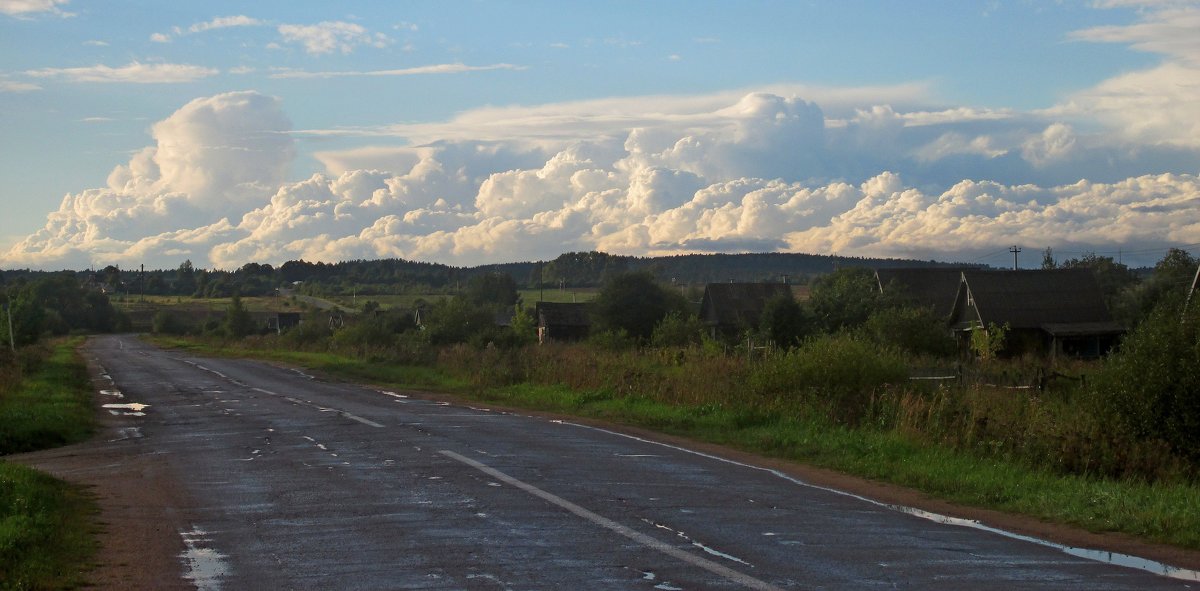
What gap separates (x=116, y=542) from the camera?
32.6 ft

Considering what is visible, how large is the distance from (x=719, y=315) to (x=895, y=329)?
3055 cm

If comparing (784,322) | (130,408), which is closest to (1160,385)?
(130,408)

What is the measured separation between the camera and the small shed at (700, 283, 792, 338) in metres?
75.2

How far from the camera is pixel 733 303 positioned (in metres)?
77.9

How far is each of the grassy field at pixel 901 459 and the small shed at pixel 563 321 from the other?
197ft

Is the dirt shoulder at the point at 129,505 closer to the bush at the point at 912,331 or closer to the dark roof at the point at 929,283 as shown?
the bush at the point at 912,331

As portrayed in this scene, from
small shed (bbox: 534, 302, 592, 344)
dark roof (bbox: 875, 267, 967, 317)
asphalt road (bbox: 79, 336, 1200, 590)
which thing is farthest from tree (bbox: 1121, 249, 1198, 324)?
asphalt road (bbox: 79, 336, 1200, 590)

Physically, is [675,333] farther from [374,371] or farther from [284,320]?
[284,320]

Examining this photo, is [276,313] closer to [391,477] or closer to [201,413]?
[201,413]

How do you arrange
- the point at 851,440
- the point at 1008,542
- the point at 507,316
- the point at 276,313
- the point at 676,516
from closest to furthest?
the point at 1008,542
the point at 676,516
the point at 851,440
the point at 507,316
the point at 276,313

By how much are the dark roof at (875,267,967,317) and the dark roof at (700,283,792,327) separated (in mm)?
7104

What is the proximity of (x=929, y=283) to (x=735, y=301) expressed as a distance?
1298 centimetres

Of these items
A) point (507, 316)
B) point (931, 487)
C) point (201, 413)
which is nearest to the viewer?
point (931, 487)

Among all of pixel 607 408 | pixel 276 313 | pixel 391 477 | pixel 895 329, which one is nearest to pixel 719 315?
pixel 895 329
